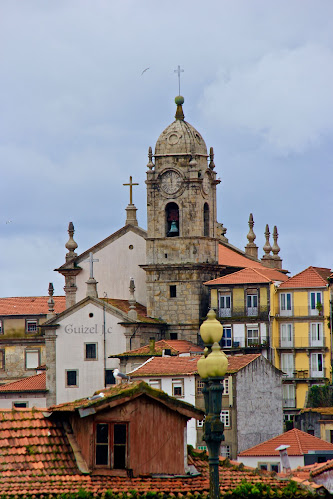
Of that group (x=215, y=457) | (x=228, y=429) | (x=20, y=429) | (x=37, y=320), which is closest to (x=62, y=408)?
(x=20, y=429)

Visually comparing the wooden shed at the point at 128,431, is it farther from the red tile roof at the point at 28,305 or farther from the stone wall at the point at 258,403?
the red tile roof at the point at 28,305

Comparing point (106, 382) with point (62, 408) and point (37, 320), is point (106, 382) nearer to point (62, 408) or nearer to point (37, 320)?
point (37, 320)

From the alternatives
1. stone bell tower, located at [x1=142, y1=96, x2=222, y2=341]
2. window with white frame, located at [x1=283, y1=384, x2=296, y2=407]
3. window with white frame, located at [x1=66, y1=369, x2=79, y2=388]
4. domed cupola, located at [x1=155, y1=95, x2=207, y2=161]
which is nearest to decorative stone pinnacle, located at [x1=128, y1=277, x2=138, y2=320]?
stone bell tower, located at [x1=142, y1=96, x2=222, y2=341]

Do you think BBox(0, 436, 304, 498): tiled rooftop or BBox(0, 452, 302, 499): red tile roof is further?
BBox(0, 436, 304, 498): tiled rooftop

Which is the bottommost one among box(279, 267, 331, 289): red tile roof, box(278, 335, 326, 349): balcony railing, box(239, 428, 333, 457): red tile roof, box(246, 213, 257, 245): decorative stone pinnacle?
box(239, 428, 333, 457): red tile roof

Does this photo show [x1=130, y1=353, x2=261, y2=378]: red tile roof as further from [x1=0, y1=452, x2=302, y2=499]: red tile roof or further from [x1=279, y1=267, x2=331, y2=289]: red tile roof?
[x1=0, y1=452, x2=302, y2=499]: red tile roof

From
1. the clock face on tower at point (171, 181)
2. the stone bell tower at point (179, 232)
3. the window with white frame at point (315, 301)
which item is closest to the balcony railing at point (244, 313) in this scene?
the stone bell tower at point (179, 232)

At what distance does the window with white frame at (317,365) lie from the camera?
102m

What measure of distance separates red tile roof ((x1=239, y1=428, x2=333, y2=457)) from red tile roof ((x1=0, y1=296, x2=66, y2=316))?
4175 cm

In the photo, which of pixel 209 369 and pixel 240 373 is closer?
pixel 209 369

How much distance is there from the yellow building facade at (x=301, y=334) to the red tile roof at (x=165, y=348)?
6113 mm

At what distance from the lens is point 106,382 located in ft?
332

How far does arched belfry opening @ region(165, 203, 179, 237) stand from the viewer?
348 feet

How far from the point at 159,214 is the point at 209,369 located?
251ft
